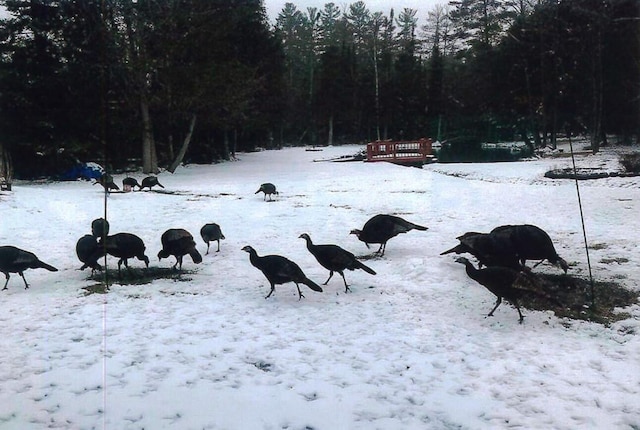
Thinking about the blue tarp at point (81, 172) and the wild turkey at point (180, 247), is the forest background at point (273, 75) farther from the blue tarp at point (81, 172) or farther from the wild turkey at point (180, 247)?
the wild turkey at point (180, 247)

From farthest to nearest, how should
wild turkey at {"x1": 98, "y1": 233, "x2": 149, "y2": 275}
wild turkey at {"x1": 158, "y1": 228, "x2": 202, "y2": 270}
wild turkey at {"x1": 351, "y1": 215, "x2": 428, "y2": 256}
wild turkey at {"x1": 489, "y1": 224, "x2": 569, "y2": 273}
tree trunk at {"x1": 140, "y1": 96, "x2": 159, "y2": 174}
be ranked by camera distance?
tree trunk at {"x1": 140, "y1": 96, "x2": 159, "y2": 174} < wild turkey at {"x1": 351, "y1": 215, "x2": 428, "y2": 256} < wild turkey at {"x1": 158, "y1": 228, "x2": 202, "y2": 270} < wild turkey at {"x1": 98, "y1": 233, "x2": 149, "y2": 275} < wild turkey at {"x1": 489, "y1": 224, "x2": 569, "y2": 273}

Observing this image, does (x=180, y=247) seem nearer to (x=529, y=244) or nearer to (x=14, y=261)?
(x=14, y=261)

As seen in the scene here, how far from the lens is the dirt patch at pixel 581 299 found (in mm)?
6133

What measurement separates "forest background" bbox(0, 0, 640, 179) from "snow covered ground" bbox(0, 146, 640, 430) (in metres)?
2.53

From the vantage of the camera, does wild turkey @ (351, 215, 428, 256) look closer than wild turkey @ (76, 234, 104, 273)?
No

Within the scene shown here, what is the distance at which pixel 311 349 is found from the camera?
214 inches

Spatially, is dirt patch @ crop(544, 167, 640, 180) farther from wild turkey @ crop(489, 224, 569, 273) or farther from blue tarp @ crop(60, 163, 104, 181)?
blue tarp @ crop(60, 163, 104, 181)

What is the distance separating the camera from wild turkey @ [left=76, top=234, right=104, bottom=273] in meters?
7.75

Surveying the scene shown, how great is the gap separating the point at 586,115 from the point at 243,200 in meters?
27.9

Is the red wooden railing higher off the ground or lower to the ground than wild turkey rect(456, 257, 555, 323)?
higher

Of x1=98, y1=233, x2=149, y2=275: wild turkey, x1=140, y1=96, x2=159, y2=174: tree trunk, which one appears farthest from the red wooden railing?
x1=98, y1=233, x2=149, y2=275: wild turkey

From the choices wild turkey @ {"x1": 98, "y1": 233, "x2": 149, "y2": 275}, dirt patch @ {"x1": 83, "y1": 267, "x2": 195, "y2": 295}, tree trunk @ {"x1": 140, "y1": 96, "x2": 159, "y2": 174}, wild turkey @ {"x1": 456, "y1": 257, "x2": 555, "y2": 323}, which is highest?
tree trunk @ {"x1": 140, "y1": 96, "x2": 159, "y2": 174}

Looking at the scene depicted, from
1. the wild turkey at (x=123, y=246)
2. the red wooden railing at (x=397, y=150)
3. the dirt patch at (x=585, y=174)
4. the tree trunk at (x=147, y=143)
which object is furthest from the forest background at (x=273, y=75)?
the red wooden railing at (x=397, y=150)

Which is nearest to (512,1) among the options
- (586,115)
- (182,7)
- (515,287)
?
(586,115)
